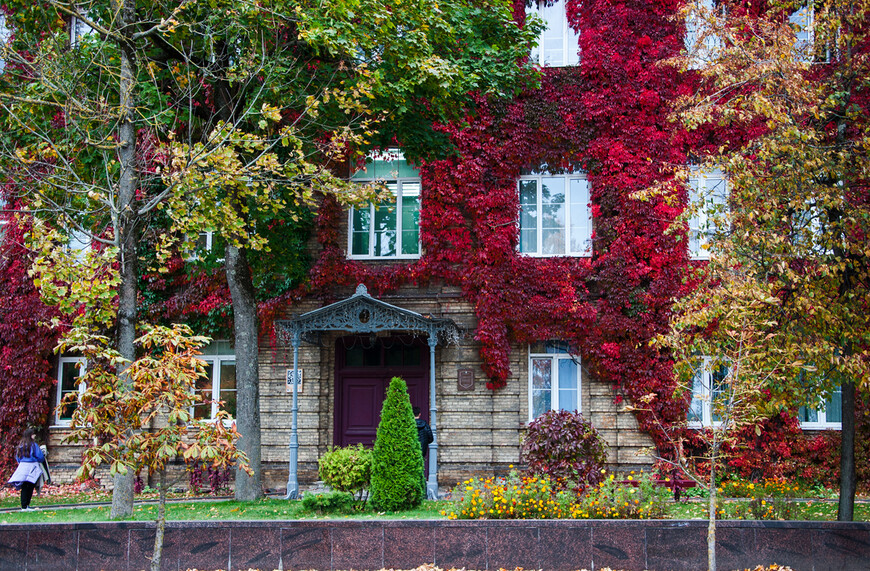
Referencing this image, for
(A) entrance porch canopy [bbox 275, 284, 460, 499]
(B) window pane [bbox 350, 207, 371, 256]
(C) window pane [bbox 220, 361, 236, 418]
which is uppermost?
(B) window pane [bbox 350, 207, 371, 256]

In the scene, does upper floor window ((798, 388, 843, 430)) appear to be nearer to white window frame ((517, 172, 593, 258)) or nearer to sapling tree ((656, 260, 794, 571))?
white window frame ((517, 172, 593, 258))

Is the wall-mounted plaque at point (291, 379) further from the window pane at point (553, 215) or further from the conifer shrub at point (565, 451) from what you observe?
the conifer shrub at point (565, 451)

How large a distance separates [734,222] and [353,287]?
874 centimetres

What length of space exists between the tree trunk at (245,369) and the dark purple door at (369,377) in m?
3.11

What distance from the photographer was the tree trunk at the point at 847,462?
408 inches

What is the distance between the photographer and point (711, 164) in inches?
442

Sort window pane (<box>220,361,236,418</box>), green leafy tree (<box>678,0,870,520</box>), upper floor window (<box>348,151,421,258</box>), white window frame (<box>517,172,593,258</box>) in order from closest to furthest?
1. green leafy tree (<box>678,0,870,520</box>)
2. white window frame (<box>517,172,593,258</box>)
3. upper floor window (<box>348,151,421,258</box>)
4. window pane (<box>220,361,236,418</box>)

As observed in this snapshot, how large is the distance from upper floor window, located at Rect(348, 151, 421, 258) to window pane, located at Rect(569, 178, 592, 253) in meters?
3.42

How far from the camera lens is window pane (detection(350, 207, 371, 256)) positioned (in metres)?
17.4

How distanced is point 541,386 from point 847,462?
6866 mm

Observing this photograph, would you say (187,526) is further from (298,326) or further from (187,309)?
(187,309)

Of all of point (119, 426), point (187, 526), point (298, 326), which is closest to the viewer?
point (119, 426)

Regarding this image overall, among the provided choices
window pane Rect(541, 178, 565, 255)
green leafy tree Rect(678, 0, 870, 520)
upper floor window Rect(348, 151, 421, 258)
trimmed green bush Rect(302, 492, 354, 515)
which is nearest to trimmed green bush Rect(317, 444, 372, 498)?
trimmed green bush Rect(302, 492, 354, 515)

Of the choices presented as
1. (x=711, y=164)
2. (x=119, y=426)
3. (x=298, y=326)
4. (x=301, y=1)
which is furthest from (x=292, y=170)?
(x=711, y=164)
